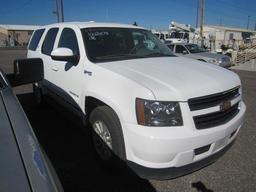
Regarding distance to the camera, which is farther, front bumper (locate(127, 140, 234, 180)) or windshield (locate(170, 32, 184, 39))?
windshield (locate(170, 32, 184, 39))

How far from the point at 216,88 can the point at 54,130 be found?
10.0 ft

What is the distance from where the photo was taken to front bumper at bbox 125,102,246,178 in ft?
7.83

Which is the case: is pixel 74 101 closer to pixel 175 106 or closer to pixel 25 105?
pixel 175 106

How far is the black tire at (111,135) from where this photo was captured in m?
2.71

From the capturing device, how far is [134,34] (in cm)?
436

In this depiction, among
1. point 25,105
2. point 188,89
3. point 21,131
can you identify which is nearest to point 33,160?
point 21,131

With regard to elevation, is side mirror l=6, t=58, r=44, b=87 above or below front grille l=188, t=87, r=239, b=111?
A: above

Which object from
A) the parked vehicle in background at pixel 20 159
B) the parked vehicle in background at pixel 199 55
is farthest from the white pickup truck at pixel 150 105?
the parked vehicle in background at pixel 199 55

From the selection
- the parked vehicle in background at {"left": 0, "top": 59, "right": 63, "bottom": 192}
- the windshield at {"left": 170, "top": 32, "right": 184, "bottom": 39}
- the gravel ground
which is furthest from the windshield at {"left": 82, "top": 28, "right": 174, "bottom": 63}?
the windshield at {"left": 170, "top": 32, "right": 184, "bottom": 39}

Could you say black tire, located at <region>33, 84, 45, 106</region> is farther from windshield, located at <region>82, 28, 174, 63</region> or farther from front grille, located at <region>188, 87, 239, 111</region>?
front grille, located at <region>188, 87, 239, 111</region>

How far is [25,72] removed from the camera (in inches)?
112

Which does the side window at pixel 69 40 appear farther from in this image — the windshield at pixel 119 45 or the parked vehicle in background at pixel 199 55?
the parked vehicle in background at pixel 199 55

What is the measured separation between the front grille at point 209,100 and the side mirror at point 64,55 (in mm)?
1826

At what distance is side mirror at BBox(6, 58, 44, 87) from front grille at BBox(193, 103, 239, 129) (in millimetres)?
1829
